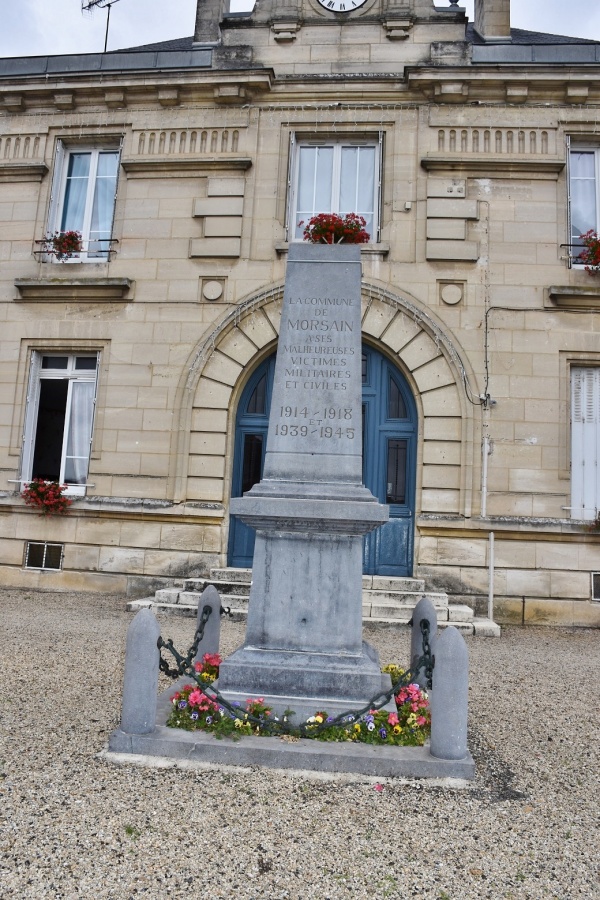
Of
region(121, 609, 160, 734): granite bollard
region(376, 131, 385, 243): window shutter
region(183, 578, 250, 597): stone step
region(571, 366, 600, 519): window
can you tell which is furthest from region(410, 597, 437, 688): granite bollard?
region(376, 131, 385, 243): window shutter

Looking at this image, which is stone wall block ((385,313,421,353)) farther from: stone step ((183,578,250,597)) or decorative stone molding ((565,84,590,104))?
decorative stone molding ((565,84,590,104))

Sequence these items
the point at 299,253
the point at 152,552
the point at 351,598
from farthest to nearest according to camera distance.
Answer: the point at 152,552 < the point at 299,253 < the point at 351,598

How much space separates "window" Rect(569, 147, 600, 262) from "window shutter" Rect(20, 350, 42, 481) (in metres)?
8.40

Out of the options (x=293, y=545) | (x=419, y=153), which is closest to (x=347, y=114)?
(x=419, y=153)

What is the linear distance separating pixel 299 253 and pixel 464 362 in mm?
5233

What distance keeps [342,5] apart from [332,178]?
273 centimetres

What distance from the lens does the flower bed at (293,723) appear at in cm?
374

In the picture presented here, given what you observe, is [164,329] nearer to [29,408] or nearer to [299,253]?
[29,408]

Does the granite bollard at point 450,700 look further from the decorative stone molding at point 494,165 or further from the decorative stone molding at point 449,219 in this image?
the decorative stone molding at point 494,165

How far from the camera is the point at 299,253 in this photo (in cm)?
481

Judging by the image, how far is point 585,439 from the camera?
31.2 ft

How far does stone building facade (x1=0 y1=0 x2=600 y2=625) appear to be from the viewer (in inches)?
367

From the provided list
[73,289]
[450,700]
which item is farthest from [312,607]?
[73,289]

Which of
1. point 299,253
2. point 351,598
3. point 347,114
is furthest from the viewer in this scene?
point 347,114
